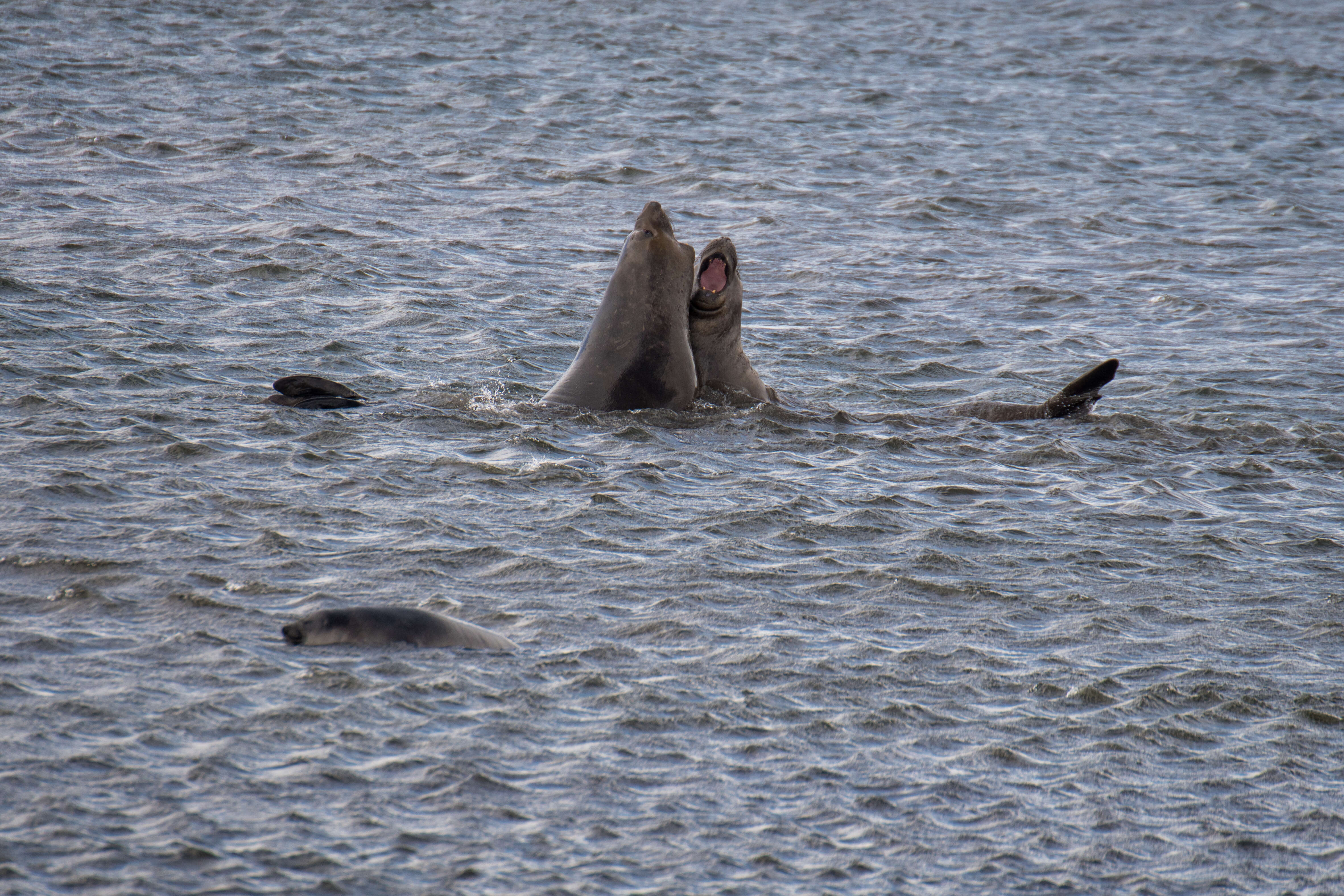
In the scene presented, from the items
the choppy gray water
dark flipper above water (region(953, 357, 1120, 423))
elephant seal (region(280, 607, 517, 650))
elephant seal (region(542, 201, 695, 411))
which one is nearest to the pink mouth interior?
elephant seal (region(542, 201, 695, 411))

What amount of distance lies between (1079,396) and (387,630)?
6098 millimetres

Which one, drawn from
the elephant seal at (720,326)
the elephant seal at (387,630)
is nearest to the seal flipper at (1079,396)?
the elephant seal at (720,326)

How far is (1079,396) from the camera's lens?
1098 cm

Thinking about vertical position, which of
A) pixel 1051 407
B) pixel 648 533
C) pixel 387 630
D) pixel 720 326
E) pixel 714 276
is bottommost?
pixel 1051 407

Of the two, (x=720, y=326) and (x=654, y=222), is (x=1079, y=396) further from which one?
(x=654, y=222)

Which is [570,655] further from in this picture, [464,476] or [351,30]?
[351,30]

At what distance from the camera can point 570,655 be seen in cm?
660

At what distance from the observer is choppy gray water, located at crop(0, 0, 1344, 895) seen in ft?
17.7

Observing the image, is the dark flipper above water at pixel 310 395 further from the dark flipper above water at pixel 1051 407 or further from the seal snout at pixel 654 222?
the dark flipper above water at pixel 1051 407

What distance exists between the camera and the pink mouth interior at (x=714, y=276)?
10.7 meters

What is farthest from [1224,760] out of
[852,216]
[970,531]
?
[852,216]

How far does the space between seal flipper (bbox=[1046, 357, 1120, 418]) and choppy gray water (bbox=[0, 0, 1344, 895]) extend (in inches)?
5.6

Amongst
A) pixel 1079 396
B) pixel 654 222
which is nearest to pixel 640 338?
pixel 654 222

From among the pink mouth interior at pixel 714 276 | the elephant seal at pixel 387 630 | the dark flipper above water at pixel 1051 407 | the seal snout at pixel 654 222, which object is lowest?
the dark flipper above water at pixel 1051 407
